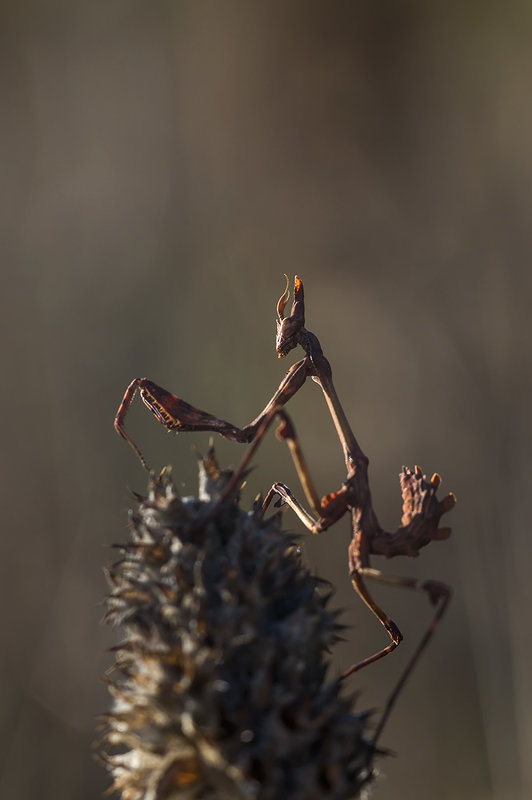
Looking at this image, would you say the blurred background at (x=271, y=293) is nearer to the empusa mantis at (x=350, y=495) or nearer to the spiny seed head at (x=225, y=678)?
the empusa mantis at (x=350, y=495)

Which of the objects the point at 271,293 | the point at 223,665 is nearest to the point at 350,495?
the point at 223,665

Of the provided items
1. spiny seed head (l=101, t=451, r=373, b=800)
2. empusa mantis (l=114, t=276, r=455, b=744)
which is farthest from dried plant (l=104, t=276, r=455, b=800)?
empusa mantis (l=114, t=276, r=455, b=744)

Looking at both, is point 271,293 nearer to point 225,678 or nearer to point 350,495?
point 350,495

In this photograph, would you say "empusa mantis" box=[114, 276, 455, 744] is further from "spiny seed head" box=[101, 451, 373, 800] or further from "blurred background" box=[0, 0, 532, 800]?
"blurred background" box=[0, 0, 532, 800]

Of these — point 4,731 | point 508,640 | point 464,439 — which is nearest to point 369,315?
point 464,439

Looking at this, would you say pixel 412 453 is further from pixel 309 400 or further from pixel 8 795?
pixel 8 795

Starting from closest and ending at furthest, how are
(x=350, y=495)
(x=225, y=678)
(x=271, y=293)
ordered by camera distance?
(x=225, y=678)
(x=350, y=495)
(x=271, y=293)
